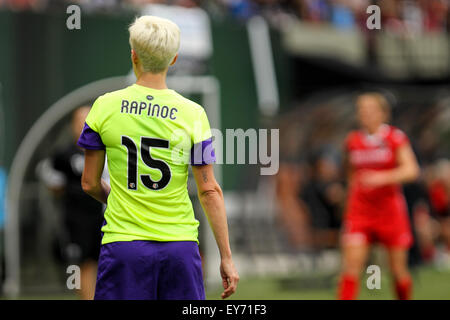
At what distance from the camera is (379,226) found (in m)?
8.16

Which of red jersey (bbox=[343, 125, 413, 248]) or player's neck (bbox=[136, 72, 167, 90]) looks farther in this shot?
red jersey (bbox=[343, 125, 413, 248])

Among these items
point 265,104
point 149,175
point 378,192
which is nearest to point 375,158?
point 378,192

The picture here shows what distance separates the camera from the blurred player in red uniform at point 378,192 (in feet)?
26.4

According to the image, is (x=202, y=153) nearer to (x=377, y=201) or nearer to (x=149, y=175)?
(x=149, y=175)

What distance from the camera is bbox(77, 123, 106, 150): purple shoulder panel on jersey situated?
3932 mm

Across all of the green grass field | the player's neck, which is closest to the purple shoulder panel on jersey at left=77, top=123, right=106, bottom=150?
the player's neck

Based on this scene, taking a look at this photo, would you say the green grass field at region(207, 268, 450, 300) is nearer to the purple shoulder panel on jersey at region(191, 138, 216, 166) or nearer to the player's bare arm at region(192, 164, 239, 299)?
A: the player's bare arm at region(192, 164, 239, 299)

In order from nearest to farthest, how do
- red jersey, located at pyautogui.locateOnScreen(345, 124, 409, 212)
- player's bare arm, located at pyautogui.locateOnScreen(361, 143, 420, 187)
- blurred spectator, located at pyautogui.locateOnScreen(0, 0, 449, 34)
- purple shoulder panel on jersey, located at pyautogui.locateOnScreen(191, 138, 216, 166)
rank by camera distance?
purple shoulder panel on jersey, located at pyautogui.locateOnScreen(191, 138, 216, 166) < player's bare arm, located at pyautogui.locateOnScreen(361, 143, 420, 187) < red jersey, located at pyautogui.locateOnScreen(345, 124, 409, 212) < blurred spectator, located at pyautogui.locateOnScreen(0, 0, 449, 34)

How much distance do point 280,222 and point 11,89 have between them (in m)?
5.38

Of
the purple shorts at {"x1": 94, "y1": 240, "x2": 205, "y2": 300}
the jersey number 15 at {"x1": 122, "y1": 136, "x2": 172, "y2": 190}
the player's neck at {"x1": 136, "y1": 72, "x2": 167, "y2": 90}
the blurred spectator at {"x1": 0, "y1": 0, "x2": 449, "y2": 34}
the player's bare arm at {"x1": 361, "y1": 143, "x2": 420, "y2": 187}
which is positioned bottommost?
the purple shorts at {"x1": 94, "y1": 240, "x2": 205, "y2": 300}

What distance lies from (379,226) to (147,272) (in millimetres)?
4647

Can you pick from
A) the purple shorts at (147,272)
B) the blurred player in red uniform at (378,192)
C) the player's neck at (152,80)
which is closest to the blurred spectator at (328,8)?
the blurred player in red uniform at (378,192)

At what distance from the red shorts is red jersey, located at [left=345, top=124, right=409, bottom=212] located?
5 cm
